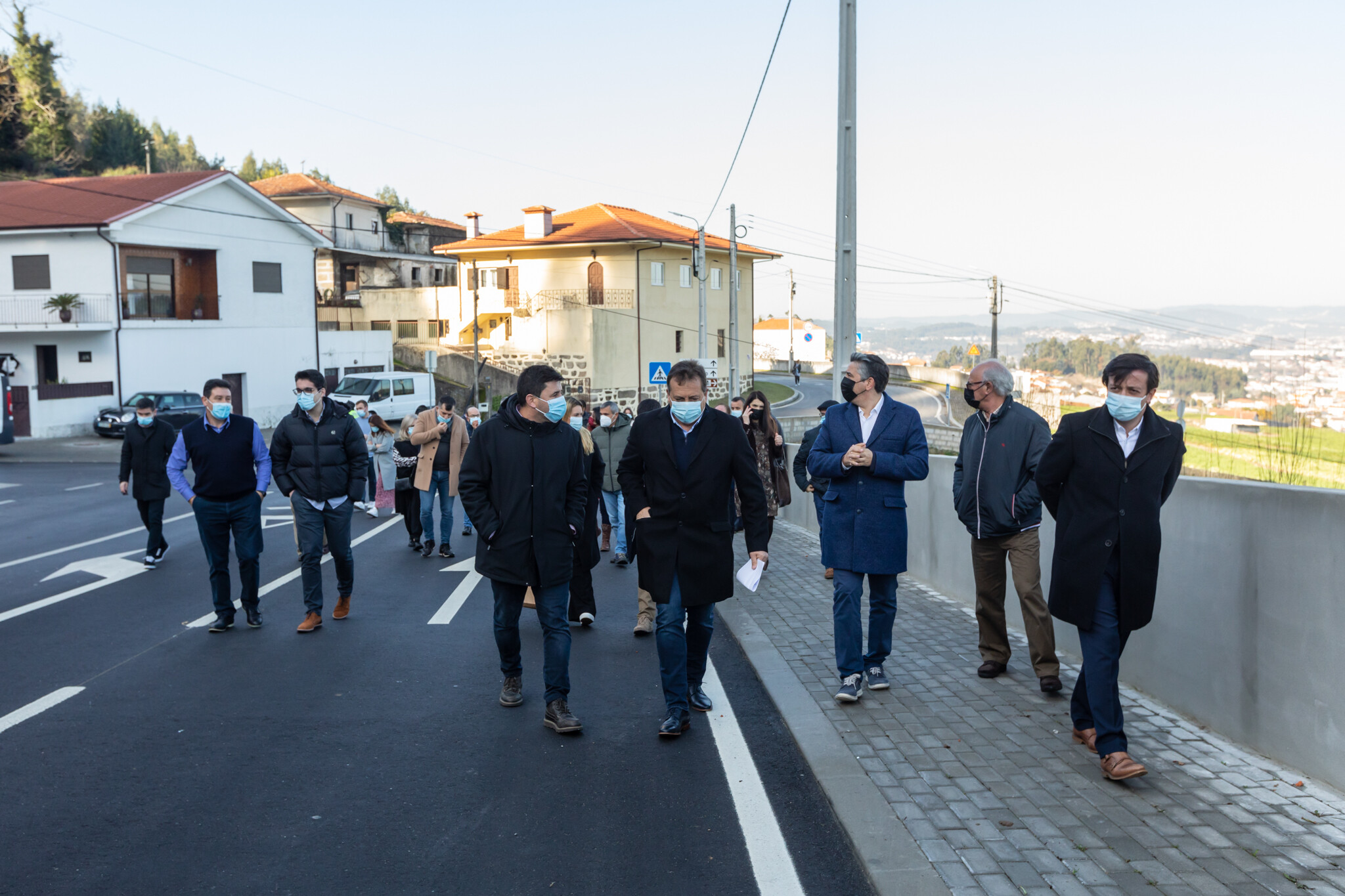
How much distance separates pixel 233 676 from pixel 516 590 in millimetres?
2223

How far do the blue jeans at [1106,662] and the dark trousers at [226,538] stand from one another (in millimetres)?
6004

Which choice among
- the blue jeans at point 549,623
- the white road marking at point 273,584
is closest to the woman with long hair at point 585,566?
the blue jeans at point 549,623

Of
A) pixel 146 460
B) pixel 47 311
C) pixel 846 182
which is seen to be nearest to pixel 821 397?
pixel 47 311

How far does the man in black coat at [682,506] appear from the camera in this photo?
5520mm

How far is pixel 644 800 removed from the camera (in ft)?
15.2

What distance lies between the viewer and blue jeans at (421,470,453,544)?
1229cm

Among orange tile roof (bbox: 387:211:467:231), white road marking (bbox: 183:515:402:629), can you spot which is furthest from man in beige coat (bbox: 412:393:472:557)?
orange tile roof (bbox: 387:211:467:231)

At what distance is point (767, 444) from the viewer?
9.68 metres

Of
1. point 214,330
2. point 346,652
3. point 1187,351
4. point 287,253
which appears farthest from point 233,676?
point 287,253

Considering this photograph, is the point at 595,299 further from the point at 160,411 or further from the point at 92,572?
the point at 92,572

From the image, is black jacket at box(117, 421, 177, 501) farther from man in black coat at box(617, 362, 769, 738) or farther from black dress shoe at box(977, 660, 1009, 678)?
black dress shoe at box(977, 660, 1009, 678)

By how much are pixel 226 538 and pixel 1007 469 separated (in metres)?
5.78

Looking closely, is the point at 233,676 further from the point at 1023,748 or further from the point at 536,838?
the point at 1023,748

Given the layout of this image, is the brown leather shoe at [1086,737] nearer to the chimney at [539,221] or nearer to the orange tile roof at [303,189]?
the chimney at [539,221]
